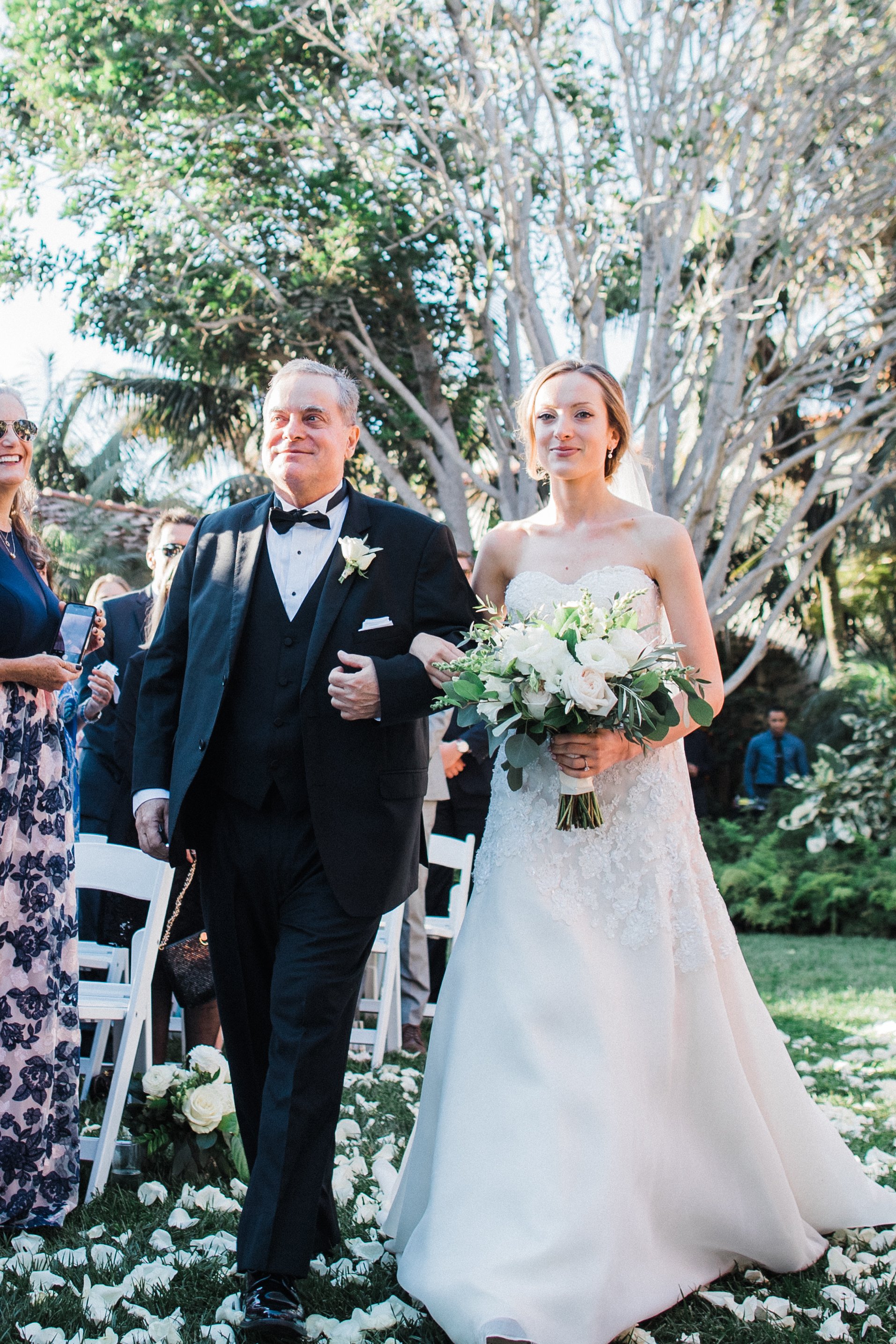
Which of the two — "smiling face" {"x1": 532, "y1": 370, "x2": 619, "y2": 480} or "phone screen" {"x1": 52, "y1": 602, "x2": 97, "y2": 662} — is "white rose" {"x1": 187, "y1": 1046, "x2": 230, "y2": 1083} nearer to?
"phone screen" {"x1": 52, "y1": 602, "x2": 97, "y2": 662}

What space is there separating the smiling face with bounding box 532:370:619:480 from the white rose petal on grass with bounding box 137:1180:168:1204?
2625 mm

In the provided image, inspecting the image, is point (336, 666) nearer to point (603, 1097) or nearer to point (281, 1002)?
point (281, 1002)

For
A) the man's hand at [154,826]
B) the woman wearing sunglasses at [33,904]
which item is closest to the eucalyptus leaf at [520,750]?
the man's hand at [154,826]

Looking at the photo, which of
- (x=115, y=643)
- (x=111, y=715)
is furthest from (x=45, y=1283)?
(x=115, y=643)

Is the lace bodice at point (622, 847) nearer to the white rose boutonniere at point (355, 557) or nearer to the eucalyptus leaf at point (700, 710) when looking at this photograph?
the eucalyptus leaf at point (700, 710)

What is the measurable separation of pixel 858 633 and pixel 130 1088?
1670 centimetres

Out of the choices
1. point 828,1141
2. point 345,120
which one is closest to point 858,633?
point 345,120

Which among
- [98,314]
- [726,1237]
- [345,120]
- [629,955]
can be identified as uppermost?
[345,120]

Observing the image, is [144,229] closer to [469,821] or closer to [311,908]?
[469,821]

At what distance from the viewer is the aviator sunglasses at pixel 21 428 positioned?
13.5ft

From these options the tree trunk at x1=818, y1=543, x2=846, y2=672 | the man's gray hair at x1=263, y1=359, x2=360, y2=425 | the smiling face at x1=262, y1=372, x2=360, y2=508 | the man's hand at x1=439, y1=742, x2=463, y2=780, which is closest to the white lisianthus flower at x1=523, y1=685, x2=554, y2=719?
the smiling face at x1=262, y1=372, x2=360, y2=508

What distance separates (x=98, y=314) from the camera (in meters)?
13.2

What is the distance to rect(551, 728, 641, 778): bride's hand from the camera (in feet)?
10.7

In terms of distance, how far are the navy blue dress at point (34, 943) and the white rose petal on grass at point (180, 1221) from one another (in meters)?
0.35
